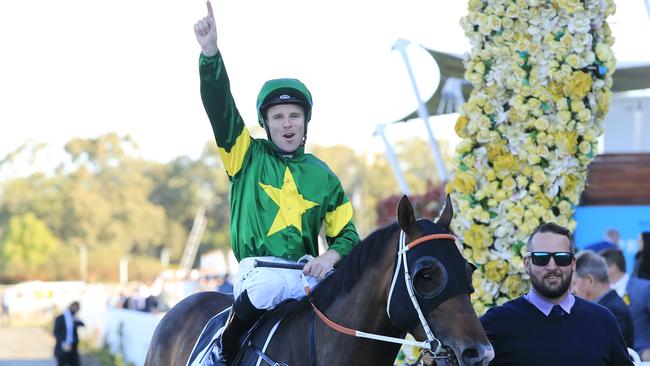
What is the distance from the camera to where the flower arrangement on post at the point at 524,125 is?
559 cm

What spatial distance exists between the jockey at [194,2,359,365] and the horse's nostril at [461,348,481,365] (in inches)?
42.6

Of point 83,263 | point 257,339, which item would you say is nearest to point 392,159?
point 257,339

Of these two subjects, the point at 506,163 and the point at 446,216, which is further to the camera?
the point at 506,163

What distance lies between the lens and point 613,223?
12398 millimetres

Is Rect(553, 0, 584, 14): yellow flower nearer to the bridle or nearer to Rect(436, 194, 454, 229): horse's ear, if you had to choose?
Rect(436, 194, 454, 229): horse's ear

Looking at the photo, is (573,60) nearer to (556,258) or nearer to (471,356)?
(556,258)

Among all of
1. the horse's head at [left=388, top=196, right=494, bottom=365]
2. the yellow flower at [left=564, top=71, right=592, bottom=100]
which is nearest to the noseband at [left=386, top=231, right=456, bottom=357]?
the horse's head at [left=388, top=196, right=494, bottom=365]

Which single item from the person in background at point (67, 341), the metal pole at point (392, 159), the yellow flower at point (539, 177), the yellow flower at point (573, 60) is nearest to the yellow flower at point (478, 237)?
the yellow flower at point (539, 177)

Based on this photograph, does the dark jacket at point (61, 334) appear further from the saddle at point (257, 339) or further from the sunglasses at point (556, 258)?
the sunglasses at point (556, 258)

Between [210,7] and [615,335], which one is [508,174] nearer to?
[615,335]

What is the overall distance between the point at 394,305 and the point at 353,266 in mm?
372

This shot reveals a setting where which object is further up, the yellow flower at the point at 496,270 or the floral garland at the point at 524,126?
the floral garland at the point at 524,126

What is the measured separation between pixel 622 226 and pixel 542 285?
877 centimetres

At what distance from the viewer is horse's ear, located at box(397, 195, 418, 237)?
387cm
